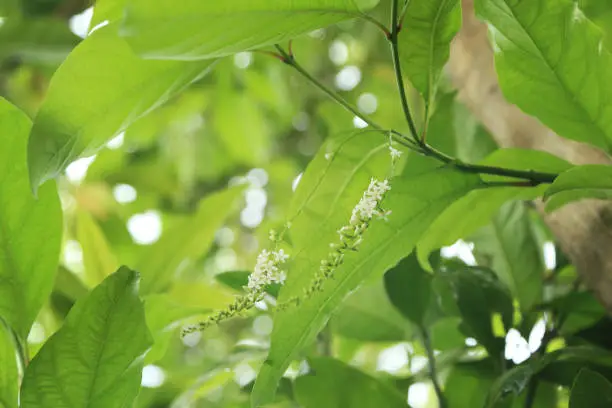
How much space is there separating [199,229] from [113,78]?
33cm

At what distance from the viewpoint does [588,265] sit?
0.46 meters

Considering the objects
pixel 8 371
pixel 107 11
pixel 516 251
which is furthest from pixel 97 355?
pixel 516 251

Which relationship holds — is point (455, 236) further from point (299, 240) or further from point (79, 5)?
point (79, 5)

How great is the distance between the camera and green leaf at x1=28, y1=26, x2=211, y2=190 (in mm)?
339

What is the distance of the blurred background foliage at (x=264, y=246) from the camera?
1.57 feet

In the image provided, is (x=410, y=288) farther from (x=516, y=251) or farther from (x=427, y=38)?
(x=427, y=38)

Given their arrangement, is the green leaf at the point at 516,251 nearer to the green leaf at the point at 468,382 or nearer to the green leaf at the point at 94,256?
the green leaf at the point at 468,382

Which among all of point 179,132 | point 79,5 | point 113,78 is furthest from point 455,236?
point 179,132

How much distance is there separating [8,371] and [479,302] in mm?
301

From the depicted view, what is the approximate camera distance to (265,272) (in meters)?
0.35

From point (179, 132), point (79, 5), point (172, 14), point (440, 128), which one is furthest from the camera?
point (179, 132)

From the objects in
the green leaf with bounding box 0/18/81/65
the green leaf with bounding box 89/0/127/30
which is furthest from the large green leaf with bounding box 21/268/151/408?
the green leaf with bounding box 0/18/81/65

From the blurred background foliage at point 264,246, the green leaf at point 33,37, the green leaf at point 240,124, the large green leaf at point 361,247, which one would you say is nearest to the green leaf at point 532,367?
the blurred background foliage at point 264,246

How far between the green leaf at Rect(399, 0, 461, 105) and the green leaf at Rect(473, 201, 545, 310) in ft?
0.69
